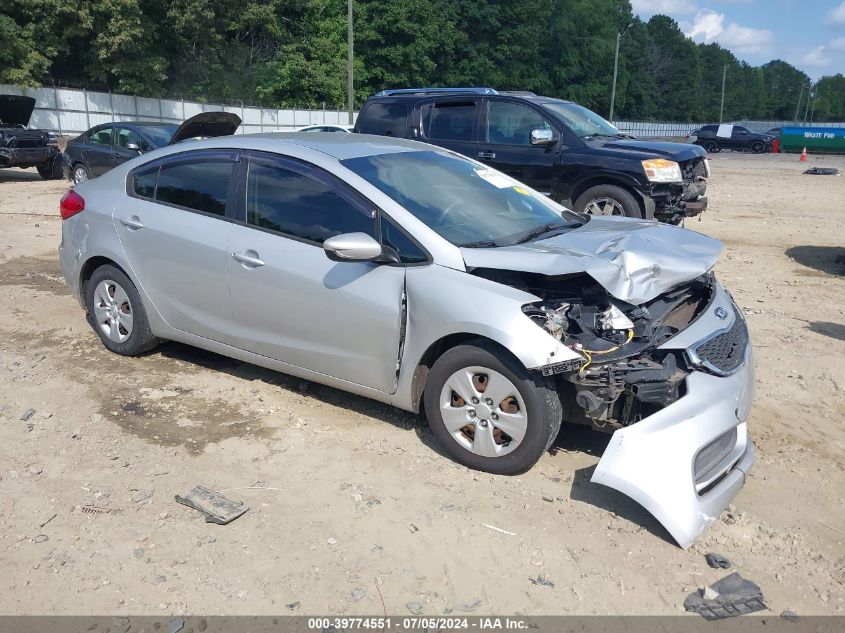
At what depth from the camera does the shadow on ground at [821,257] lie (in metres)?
9.12

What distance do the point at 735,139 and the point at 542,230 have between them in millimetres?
46649

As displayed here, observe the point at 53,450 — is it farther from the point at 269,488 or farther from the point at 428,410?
the point at 428,410

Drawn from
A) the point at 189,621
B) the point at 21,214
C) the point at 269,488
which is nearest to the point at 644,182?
the point at 269,488

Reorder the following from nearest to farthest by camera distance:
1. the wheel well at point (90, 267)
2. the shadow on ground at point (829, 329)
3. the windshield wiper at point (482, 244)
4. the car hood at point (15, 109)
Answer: the windshield wiper at point (482, 244) → the wheel well at point (90, 267) → the shadow on ground at point (829, 329) → the car hood at point (15, 109)

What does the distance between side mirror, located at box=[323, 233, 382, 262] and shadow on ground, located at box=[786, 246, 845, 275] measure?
7017 mm

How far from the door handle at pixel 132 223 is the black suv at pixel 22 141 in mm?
A: 14626

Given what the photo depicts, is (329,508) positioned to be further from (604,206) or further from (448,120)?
(448,120)

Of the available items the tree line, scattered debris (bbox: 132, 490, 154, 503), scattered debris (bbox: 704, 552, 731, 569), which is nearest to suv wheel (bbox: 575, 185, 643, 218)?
scattered debris (bbox: 704, 552, 731, 569)

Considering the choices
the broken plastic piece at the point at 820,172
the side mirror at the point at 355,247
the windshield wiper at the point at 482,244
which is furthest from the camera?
the broken plastic piece at the point at 820,172

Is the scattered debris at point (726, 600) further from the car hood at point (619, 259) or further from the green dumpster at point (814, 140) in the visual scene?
the green dumpster at point (814, 140)

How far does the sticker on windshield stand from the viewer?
5.05 m

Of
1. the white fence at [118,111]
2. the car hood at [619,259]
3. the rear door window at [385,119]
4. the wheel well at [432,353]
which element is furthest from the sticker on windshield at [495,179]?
the white fence at [118,111]

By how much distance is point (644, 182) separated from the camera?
8.80 metres

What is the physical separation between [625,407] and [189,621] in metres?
2.21
